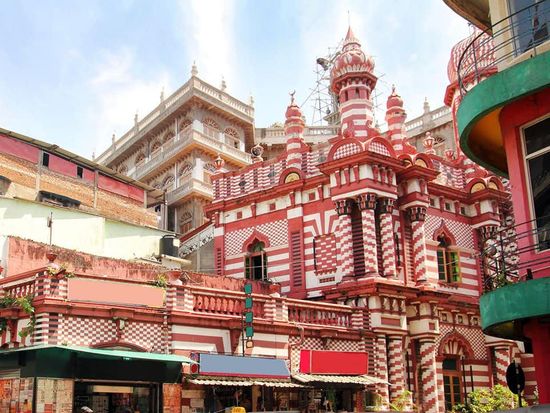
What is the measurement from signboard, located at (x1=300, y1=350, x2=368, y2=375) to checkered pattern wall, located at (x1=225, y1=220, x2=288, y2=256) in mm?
8056

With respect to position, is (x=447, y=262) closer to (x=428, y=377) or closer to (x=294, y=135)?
(x=428, y=377)

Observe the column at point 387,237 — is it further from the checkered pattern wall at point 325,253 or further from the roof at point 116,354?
the roof at point 116,354

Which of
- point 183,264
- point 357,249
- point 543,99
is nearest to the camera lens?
point 543,99

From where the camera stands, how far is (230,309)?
2225 cm

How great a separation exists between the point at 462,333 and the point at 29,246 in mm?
18119

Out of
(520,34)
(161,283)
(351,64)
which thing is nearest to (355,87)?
(351,64)

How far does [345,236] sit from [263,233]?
477 cm

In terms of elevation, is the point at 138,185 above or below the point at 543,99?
above

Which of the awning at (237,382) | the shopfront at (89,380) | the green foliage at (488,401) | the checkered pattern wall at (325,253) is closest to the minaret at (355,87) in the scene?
the checkered pattern wall at (325,253)

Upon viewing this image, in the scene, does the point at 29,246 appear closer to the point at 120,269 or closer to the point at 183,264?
the point at 120,269

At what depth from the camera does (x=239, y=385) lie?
67.5ft

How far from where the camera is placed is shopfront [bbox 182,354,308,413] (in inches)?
794

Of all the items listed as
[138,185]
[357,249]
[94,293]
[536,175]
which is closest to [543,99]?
[536,175]

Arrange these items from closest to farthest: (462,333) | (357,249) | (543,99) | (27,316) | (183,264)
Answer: (543,99) → (27,316) → (357,249) → (462,333) → (183,264)
